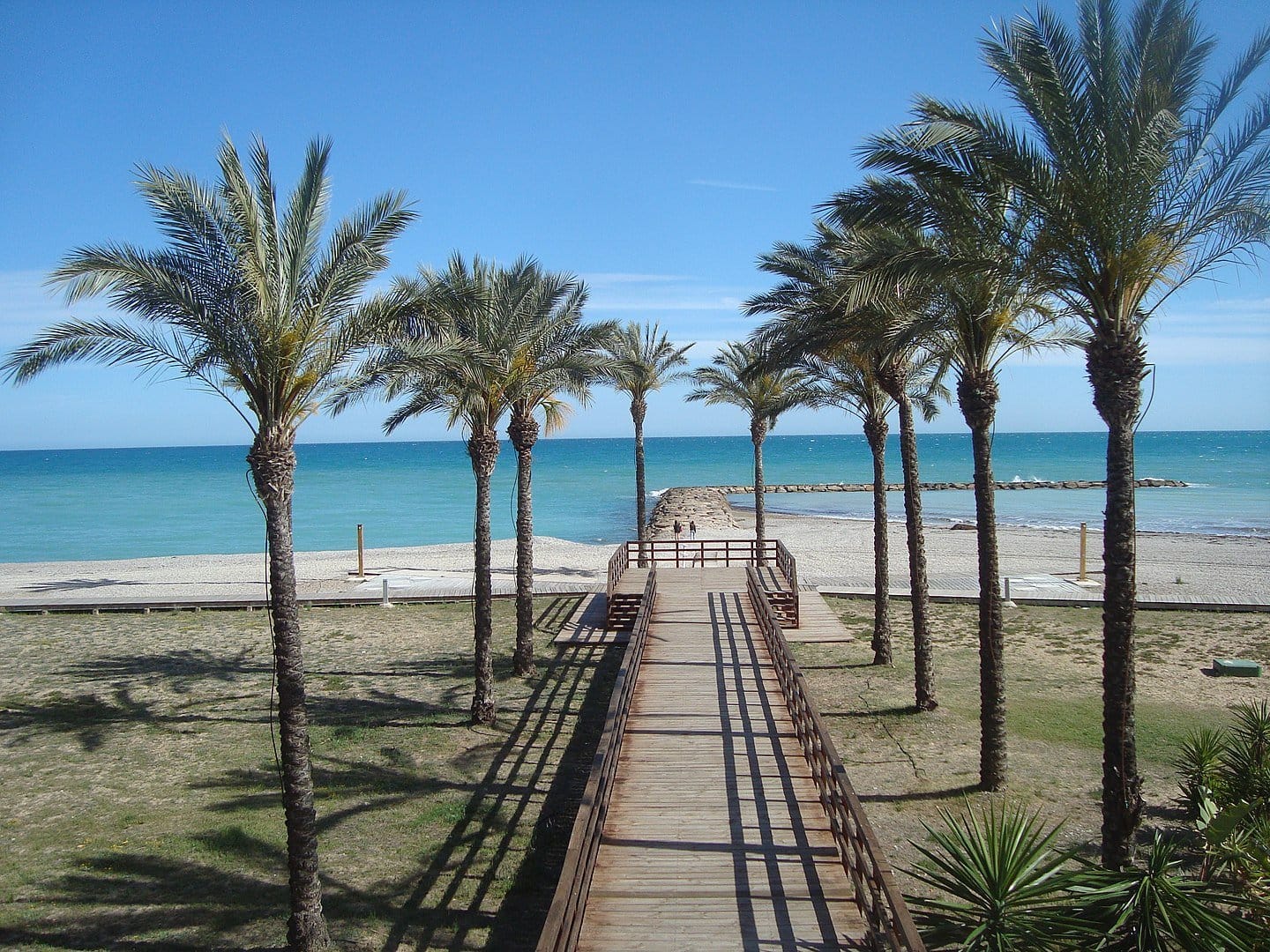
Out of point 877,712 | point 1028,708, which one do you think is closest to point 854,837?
point 877,712

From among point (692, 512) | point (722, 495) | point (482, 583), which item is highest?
point (482, 583)

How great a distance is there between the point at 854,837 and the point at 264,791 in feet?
31.9

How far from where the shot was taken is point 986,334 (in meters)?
13.0

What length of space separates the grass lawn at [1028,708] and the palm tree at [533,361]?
6826 mm

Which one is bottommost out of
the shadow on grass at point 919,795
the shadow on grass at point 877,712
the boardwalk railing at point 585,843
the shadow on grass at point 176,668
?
the shadow on grass at point 919,795

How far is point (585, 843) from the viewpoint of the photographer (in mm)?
7285

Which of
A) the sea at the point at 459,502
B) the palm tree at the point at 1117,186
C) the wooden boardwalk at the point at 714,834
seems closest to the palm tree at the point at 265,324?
the wooden boardwalk at the point at 714,834

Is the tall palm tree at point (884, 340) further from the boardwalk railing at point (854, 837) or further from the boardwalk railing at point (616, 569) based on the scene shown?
the boardwalk railing at point (616, 569)

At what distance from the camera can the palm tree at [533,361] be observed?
56.1 ft

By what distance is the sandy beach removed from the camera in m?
29.2

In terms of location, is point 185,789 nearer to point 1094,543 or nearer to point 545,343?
point 545,343

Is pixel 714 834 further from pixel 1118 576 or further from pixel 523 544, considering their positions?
pixel 523 544

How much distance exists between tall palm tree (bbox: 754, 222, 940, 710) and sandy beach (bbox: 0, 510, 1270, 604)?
11.9 meters

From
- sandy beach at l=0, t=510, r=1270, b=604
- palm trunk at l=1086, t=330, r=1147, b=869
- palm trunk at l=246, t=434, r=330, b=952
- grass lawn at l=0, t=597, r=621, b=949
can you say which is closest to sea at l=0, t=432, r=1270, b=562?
sandy beach at l=0, t=510, r=1270, b=604
